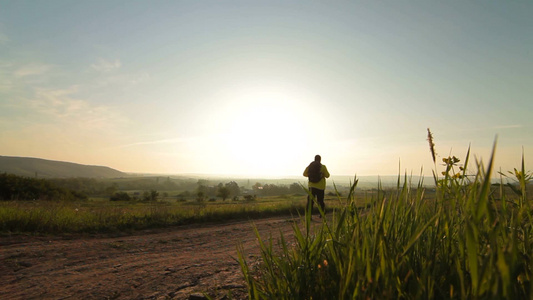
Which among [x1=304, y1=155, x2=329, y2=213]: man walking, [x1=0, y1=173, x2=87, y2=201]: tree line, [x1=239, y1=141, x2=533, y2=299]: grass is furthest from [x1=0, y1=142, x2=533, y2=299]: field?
[x1=0, y1=173, x2=87, y2=201]: tree line

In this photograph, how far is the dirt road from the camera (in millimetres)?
4245

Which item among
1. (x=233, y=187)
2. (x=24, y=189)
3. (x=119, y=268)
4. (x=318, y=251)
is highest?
(x=318, y=251)

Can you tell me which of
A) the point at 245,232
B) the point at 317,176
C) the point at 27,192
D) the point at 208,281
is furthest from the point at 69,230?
the point at 27,192

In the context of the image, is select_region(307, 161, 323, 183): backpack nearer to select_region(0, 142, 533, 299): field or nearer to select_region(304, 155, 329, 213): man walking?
select_region(304, 155, 329, 213): man walking

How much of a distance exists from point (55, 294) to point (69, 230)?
608cm

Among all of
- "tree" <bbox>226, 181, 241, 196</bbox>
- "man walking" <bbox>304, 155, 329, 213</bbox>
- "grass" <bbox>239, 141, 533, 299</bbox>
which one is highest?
"man walking" <bbox>304, 155, 329, 213</bbox>

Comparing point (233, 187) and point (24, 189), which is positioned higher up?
point (24, 189)

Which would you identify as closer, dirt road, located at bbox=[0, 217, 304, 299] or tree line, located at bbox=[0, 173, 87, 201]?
dirt road, located at bbox=[0, 217, 304, 299]

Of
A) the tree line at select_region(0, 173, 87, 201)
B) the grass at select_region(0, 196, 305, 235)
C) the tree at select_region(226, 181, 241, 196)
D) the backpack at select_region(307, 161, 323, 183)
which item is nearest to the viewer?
the grass at select_region(0, 196, 305, 235)

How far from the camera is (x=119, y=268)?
5555 mm

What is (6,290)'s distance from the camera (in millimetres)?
4449

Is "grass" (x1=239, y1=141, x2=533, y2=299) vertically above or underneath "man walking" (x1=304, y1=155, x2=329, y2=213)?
underneath

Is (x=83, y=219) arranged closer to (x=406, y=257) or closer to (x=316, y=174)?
(x=316, y=174)

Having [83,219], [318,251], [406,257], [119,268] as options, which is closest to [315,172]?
[119,268]
